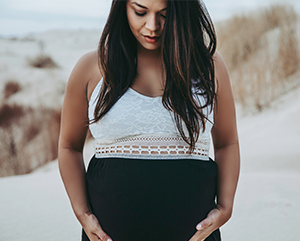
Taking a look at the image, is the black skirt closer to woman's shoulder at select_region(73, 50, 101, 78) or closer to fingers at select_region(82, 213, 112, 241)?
fingers at select_region(82, 213, 112, 241)

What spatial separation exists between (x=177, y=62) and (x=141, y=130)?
29 centimetres

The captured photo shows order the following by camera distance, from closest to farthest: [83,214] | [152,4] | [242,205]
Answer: [152,4], [83,214], [242,205]

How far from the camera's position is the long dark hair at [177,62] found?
3.77ft

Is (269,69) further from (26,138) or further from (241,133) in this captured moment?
(26,138)

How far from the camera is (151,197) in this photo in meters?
1.14

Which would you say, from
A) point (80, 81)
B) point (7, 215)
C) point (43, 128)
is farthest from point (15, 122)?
point (80, 81)

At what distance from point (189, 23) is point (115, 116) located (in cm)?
44

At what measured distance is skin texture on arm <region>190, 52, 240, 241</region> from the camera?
1.25m

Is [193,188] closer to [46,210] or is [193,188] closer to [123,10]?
[123,10]

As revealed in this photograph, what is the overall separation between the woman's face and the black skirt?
1.49 ft

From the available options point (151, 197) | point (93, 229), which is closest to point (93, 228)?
point (93, 229)

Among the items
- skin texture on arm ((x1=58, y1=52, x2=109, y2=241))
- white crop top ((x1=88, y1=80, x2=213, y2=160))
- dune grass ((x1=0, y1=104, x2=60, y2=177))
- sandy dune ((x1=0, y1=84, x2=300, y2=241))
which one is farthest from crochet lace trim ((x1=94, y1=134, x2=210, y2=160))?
dune grass ((x1=0, y1=104, x2=60, y2=177))

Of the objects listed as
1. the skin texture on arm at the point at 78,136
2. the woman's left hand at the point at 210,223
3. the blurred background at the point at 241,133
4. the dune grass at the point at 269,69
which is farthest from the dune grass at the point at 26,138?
the woman's left hand at the point at 210,223

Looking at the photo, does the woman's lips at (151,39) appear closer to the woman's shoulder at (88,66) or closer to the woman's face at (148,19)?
the woman's face at (148,19)
